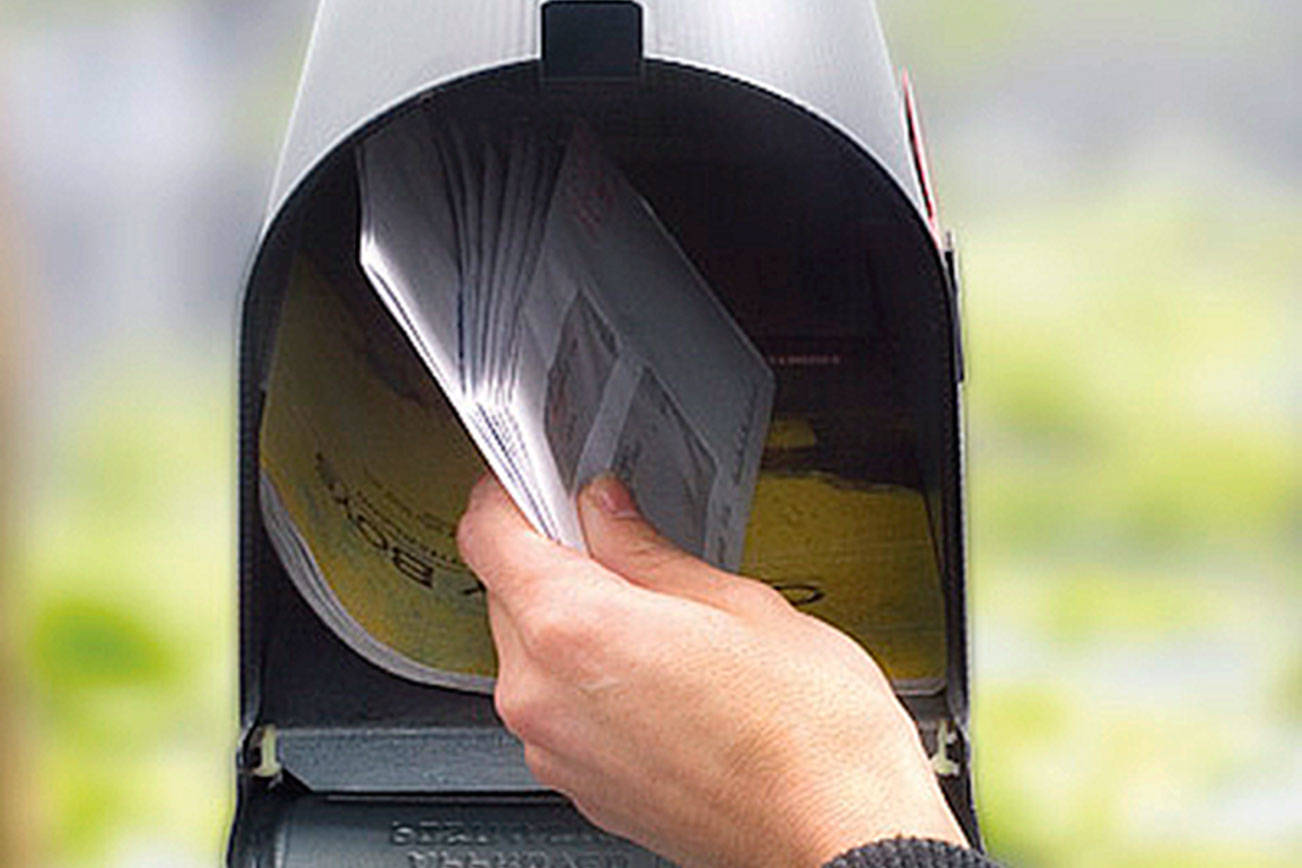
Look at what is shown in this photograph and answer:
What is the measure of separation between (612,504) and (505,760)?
0.39 ft

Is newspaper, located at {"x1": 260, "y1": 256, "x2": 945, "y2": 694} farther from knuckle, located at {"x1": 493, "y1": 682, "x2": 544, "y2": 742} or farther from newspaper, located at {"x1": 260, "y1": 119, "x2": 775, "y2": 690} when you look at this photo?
knuckle, located at {"x1": 493, "y1": 682, "x2": 544, "y2": 742}

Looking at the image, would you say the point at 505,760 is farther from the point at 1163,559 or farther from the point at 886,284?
the point at 1163,559

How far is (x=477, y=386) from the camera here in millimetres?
666

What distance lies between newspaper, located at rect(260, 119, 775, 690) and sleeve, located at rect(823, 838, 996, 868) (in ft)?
0.55

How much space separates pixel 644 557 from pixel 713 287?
24cm

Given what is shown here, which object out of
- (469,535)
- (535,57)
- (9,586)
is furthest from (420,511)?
(9,586)

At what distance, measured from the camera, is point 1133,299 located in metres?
1.49

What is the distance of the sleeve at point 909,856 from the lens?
55 cm

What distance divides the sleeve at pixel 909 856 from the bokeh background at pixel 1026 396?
81cm

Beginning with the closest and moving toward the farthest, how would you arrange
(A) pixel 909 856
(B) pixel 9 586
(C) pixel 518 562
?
1. (A) pixel 909 856
2. (C) pixel 518 562
3. (B) pixel 9 586

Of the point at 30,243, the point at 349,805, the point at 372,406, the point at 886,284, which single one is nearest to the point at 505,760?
the point at 349,805

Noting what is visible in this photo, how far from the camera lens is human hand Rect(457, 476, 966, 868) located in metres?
0.59

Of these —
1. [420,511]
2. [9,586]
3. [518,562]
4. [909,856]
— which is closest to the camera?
[909,856]

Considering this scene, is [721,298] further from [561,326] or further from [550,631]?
[550,631]
